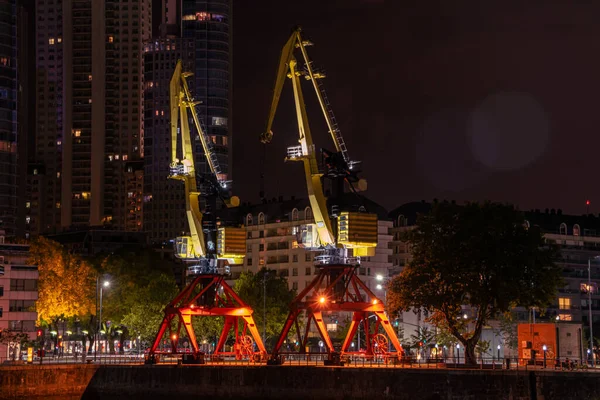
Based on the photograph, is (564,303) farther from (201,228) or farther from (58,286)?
(58,286)

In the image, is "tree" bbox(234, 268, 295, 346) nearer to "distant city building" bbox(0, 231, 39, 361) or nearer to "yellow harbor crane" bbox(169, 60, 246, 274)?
"distant city building" bbox(0, 231, 39, 361)

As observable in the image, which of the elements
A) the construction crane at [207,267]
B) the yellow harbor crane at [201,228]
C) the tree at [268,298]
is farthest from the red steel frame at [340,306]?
the tree at [268,298]

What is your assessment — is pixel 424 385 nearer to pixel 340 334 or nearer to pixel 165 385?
pixel 165 385

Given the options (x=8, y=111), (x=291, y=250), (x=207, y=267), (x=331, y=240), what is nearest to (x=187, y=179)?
(x=207, y=267)

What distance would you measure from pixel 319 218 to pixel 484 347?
37.5 meters

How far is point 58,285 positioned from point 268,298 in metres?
28.1

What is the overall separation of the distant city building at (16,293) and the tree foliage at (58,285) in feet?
33.2

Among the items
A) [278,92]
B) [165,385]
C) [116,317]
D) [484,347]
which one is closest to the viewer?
[165,385]

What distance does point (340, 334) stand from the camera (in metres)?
161

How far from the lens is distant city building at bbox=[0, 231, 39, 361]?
125m

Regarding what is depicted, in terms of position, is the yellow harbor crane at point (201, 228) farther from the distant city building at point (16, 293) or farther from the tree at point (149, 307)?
the tree at point (149, 307)

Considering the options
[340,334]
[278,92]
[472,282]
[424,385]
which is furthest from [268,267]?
[424,385]

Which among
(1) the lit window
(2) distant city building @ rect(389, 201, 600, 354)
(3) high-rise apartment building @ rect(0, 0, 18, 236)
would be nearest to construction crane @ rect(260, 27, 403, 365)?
(2) distant city building @ rect(389, 201, 600, 354)

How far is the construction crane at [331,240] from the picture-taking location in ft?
317
